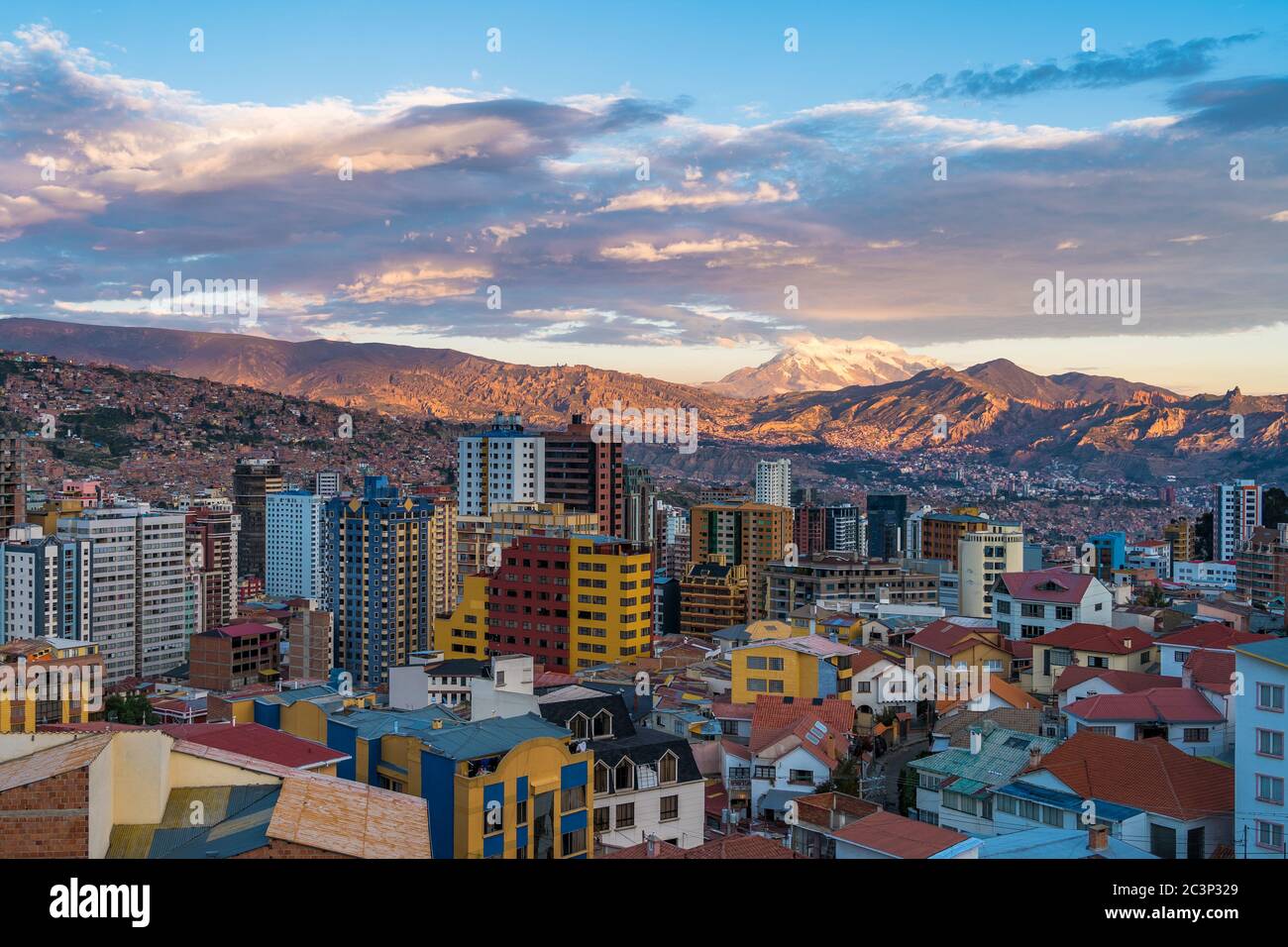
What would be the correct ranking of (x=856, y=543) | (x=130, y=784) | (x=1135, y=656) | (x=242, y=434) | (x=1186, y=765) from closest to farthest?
(x=130, y=784) → (x=1186, y=765) → (x=1135, y=656) → (x=856, y=543) → (x=242, y=434)

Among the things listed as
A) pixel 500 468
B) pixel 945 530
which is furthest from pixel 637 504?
pixel 945 530

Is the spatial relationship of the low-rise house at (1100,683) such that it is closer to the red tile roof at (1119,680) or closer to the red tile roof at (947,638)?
the red tile roof at (1119,680)

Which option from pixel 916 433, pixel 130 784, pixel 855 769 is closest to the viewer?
pixel 130 784

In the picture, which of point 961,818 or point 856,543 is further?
point 856,543

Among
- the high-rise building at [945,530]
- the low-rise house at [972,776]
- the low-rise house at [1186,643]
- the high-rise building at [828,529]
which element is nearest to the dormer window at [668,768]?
the low-rise house at [972,776]

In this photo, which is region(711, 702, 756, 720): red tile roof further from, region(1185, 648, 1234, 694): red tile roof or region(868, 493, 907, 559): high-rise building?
region(868, 493, 907, 559): high-rise building
